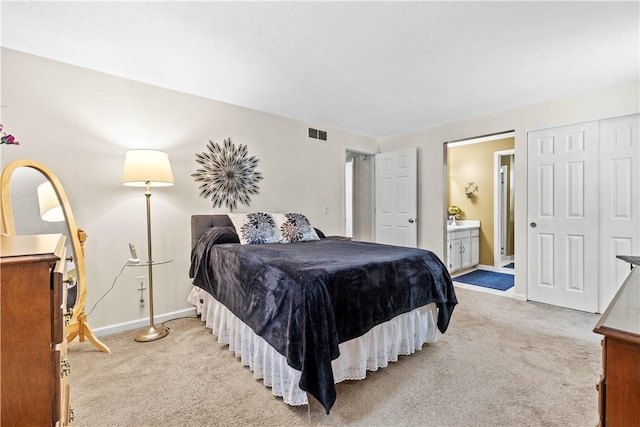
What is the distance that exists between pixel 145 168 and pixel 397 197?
3.47 m

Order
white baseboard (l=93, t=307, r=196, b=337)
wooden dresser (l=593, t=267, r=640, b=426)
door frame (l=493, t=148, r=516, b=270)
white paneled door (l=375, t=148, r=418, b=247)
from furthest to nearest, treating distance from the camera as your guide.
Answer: door frame (l=493, t=148, r=516, b=270), white paneled door (l=375, t=148, r=418, b=247), white baseboard (l=93, t=307, r=196, b=337), wooden dresser (l=593, t=267, r=640, b=426)

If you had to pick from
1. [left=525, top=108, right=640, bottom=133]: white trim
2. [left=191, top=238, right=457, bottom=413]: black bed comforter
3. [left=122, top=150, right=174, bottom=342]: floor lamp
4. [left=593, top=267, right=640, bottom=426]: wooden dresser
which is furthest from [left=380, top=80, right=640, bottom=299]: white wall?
[left=122, top=150, right=174, bottom=342]: floor lamp

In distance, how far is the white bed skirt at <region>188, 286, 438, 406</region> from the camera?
1618 millimetres

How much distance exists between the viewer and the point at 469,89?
298cm

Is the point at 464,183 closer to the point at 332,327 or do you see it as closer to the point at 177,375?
the point at 332,327

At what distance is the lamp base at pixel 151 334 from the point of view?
241 centimetres

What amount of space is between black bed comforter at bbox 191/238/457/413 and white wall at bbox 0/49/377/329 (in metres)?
0.75

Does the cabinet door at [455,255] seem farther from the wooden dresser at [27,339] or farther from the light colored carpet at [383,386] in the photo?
the wooden dresser at [27,339]

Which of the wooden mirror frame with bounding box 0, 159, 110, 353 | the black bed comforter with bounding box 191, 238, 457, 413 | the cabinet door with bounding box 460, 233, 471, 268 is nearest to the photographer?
the black bed comforter with bounding box 191, 238, 457, 413

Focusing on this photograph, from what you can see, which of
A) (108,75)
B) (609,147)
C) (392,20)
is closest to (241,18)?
(392,20)

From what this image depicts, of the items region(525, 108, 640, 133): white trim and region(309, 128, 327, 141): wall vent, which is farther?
region(309, 128, 327, 141): wall vent

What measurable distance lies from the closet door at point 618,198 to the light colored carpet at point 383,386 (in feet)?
2.94

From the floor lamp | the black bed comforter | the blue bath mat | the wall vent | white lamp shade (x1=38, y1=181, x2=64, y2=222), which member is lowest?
the blue bath mat

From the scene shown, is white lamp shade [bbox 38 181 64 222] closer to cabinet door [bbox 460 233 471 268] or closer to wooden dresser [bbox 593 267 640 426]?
wooden dresser [bbox 593 267 640 426]
